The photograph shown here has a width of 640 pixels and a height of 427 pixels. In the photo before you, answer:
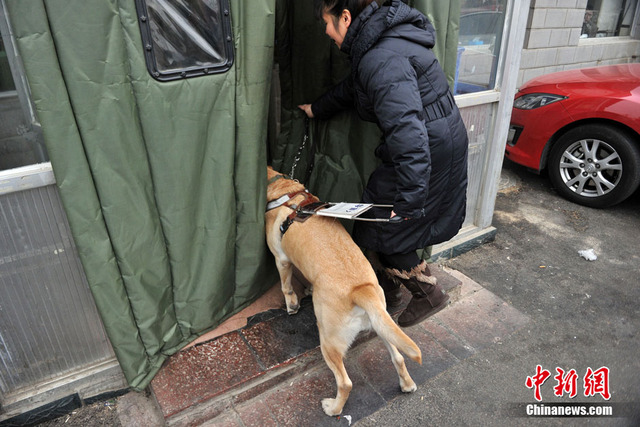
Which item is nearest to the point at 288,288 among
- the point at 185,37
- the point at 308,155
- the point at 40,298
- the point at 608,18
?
the point at 308,155

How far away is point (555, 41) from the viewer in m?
7.14

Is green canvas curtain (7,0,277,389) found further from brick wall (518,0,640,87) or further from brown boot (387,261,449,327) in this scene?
brick wall (518,0,640,87)

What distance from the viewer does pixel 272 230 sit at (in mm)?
2750

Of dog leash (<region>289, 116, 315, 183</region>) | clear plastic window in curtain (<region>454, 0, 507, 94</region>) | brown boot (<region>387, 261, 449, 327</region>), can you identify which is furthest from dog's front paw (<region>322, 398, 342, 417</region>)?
clear plastic window in curtain (<region>454, 0, 507, 94</region>)

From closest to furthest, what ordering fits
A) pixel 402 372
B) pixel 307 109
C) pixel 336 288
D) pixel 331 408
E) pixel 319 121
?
pixel 336 288, pixel 331 408, pixel 402 372, pixel 307 109, pixel 319 121

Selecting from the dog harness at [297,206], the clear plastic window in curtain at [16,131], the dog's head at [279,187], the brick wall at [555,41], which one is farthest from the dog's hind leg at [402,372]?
the brick wall at [555,41]

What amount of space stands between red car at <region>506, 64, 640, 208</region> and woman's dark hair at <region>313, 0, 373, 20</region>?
3.63 metres

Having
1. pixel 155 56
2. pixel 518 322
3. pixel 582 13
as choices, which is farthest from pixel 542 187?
pixel 155 56

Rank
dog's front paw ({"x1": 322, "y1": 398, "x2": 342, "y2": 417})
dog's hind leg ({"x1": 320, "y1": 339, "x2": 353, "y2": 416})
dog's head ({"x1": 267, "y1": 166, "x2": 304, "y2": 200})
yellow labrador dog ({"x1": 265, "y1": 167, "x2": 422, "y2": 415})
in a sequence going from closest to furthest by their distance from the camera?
yellow labrador dog ({"x1": 265, "y1": 167, "x2": 422, "y2": 415})
dog's hind leg ({"x1": 320, "y1": 339, "x2": 353, "y2": 416})
dog's front paw ({"x1": 322, "y1": 398, "x2": 342, "y2": 417})
dog's head ({"x1": 267, "y1": 166, "x2": 304, "y2": 200})

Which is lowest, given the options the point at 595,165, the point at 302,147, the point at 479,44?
the point at 595,165

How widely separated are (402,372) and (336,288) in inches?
28.9

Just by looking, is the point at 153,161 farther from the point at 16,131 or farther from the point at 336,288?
the point at 336,288

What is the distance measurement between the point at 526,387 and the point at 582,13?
7.24 m

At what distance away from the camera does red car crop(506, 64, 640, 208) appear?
14.4 feet
